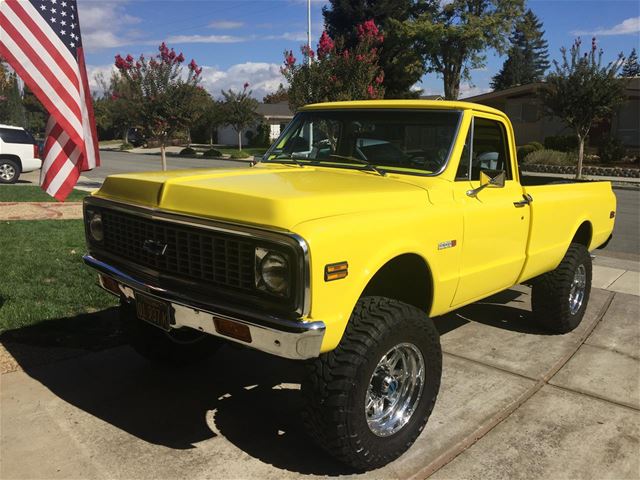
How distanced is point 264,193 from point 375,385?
123 centimetres

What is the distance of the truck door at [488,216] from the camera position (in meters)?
3.74

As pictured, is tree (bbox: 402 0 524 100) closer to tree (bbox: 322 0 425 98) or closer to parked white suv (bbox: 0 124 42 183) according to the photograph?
tree (bbox: 322 0 425 98)

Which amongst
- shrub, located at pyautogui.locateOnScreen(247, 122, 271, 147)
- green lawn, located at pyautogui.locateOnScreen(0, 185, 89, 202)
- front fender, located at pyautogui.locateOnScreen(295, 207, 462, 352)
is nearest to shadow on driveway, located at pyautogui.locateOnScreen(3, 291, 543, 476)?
front fender, located at pyautogui.locateOnScreen(295, 207, 462, 352)

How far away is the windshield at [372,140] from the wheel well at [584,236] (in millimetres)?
2369

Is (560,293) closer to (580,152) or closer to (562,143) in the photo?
(580,152)

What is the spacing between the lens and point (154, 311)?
311cm

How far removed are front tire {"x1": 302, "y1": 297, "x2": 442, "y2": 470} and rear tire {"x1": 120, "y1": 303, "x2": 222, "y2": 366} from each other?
1434 mm

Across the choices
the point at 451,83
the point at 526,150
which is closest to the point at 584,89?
the point at 526,150

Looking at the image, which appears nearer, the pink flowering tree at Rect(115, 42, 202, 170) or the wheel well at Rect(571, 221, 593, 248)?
the wheel well at Rect(571, 221, 593, 248)

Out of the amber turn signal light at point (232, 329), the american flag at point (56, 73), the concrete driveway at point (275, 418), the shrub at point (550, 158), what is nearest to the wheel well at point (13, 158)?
the american flag at point (56, 73)

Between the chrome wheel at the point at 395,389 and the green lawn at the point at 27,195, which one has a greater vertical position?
the green lawn at the point at 27,195

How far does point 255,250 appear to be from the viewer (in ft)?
8.70

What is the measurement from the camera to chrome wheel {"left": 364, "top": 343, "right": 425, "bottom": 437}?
3.12 m

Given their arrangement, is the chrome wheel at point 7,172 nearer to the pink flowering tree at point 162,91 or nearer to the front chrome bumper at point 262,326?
the pink flowering tree at point 162,91
